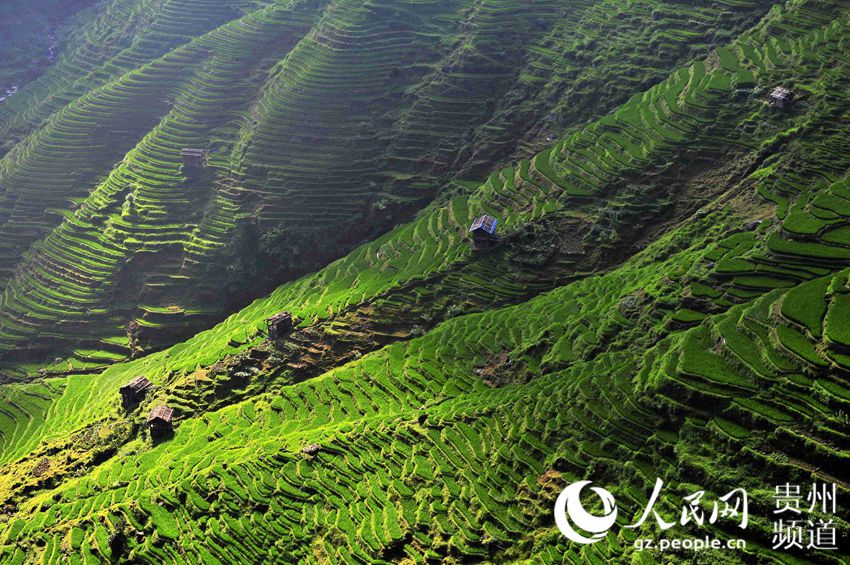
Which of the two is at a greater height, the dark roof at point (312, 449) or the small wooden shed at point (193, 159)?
the small wooden shed at point (193, 159)

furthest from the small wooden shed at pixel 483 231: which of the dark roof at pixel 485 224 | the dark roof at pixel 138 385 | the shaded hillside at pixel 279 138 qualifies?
the dark roof at pixel 138 385

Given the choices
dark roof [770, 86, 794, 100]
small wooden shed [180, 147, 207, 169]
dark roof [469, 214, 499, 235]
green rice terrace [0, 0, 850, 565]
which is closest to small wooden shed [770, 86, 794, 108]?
dark roof [770, 86, 794, 100]

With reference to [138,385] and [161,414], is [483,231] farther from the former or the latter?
[138,385]

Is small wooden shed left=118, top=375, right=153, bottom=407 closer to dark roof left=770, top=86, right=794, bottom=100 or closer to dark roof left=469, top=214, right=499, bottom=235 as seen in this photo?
dark roof left=469, top=214, right=499, bottom=235

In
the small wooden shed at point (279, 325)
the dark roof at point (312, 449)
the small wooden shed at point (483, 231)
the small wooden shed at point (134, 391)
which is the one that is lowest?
the dark roof at point (312, 449)

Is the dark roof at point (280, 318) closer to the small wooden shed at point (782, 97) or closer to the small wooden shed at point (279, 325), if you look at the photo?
the small wooden shed at point (279, 325)

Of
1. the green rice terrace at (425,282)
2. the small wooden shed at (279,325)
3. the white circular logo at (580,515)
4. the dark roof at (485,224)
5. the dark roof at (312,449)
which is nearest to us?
the white circular logo at (580,515)

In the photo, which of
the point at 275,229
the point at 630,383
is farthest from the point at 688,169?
the point at 275,229
